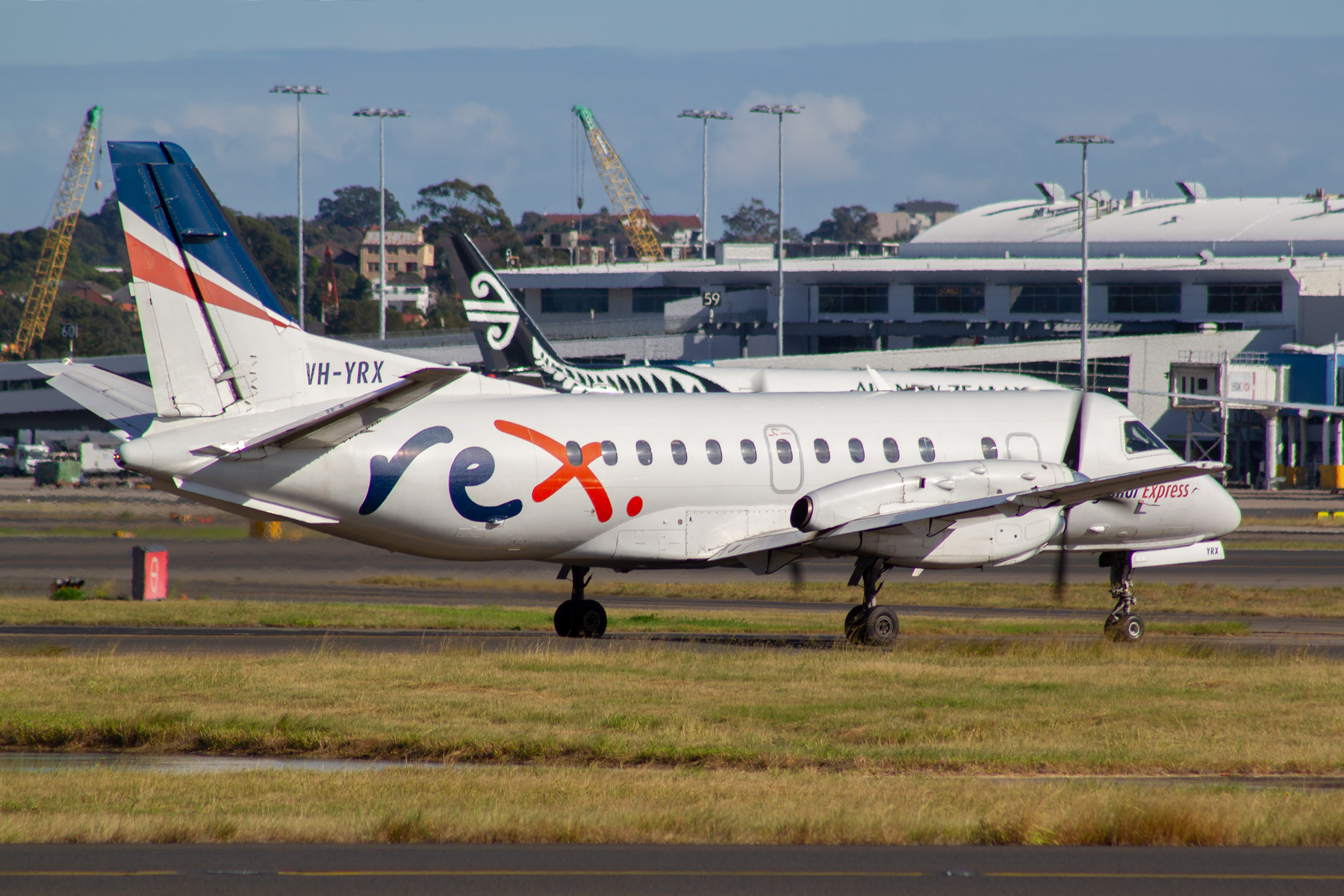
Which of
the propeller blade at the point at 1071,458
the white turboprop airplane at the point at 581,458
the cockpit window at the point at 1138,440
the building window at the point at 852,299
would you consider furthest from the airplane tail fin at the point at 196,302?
the building window at the point at 852,299

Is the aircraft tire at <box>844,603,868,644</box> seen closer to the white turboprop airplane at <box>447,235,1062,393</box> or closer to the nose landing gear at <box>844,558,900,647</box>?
the nose landing gear at <box>844,558,900,647</box>

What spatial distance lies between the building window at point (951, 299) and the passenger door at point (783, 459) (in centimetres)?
8439

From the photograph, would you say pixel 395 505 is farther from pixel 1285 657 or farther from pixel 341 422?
pixel 1285 657

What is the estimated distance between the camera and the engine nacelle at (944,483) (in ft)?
78.9

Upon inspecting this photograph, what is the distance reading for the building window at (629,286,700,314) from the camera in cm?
11856

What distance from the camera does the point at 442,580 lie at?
3803cm

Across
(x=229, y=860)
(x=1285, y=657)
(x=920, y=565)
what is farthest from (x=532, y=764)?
(x=1285, y=657)

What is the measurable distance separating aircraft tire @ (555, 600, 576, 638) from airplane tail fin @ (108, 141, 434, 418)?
553 cm

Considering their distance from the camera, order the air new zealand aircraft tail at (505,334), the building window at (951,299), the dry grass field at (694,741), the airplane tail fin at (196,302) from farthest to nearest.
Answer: the building window at (951,299) → the air new zealand aircraft tail at (505,334) → the airplane tail fin at (196,302) → the dry grass field at (694,741)

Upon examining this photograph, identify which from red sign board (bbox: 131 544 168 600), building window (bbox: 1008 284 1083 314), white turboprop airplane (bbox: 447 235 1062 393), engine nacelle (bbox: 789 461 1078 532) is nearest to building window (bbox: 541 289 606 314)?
building window (bbox: 1008 284 1083 314)

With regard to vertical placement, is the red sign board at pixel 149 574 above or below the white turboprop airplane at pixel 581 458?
below

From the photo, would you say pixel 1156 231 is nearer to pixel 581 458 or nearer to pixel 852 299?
pixel 852 299

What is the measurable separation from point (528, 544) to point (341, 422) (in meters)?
3.75

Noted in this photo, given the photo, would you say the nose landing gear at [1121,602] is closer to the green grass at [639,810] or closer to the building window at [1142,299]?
the green grass at [639,810]
